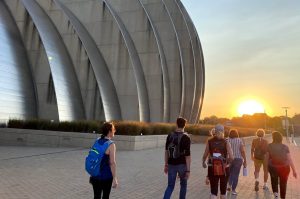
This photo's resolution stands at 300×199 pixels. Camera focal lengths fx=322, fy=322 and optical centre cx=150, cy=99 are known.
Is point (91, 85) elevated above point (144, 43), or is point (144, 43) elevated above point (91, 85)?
point (144, 43)

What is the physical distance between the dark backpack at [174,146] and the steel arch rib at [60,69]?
17047 millimetres

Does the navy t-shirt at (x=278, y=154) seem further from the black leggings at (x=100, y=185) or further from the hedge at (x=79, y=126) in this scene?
the hedge at (x=79, y=126)

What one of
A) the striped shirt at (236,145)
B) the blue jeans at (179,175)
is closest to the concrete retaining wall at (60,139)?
the striped shirt at (236,145)

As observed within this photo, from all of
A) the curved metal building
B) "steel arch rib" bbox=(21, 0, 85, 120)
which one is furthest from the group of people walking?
the curved metal building

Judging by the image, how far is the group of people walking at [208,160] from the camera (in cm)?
468

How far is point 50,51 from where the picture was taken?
23.7 m

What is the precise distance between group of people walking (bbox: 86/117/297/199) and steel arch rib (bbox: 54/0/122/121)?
675 inches

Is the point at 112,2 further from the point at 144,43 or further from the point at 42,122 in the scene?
the point at 42,122

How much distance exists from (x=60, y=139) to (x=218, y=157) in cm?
1355

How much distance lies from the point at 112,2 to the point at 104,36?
616cm

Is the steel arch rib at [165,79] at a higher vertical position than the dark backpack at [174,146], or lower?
higher

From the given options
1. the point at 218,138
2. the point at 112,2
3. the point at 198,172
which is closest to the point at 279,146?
the point at 218,138

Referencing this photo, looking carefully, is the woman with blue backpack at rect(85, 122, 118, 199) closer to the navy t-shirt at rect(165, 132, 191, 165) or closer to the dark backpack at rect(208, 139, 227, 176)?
the navy t-shirt at rect(165, 132, 191, 165)

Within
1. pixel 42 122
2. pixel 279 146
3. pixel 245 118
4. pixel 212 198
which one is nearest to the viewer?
pixel 212 198
